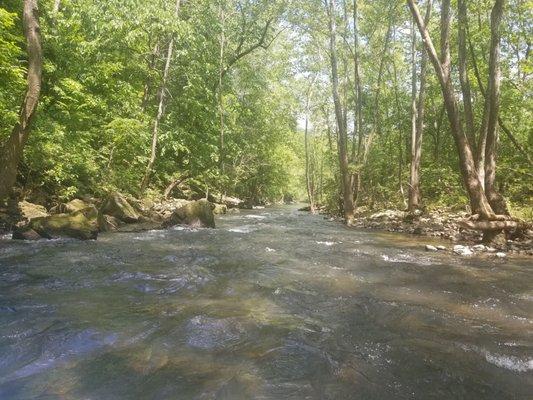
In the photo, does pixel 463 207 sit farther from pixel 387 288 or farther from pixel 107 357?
pixel 107 357

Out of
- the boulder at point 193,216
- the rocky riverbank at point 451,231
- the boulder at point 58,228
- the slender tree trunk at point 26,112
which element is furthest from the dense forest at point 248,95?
the boulder at point 193,216

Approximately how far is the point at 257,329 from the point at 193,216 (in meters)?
10.6

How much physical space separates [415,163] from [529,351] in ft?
52.1

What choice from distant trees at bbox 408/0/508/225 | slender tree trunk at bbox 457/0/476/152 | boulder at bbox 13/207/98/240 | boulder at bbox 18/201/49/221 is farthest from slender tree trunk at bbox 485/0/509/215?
boulder at bbox 18/201/49/221

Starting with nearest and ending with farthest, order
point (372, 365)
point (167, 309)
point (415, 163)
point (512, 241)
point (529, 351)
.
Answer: point (372, 365), point (529, 351), point (167, 309), point (512, 241), point (415, 163)

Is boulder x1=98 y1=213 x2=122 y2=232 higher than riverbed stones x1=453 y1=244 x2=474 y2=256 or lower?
higher

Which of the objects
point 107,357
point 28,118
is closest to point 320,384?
point 107,357

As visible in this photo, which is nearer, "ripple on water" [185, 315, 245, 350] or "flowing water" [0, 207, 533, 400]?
"flowing water" [0, 207, 533, 400]

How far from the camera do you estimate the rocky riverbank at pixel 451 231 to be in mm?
10423

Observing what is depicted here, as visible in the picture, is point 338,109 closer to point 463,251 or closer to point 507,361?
point 463,251

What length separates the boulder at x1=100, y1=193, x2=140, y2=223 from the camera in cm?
1384

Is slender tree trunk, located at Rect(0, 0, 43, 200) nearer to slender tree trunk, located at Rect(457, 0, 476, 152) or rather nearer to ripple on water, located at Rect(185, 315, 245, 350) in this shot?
ripple on water, located at Rect(185, 315, 245, 350)

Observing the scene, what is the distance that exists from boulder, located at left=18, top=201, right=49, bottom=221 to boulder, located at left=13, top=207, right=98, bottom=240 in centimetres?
122

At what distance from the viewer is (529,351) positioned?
12.8 ft
